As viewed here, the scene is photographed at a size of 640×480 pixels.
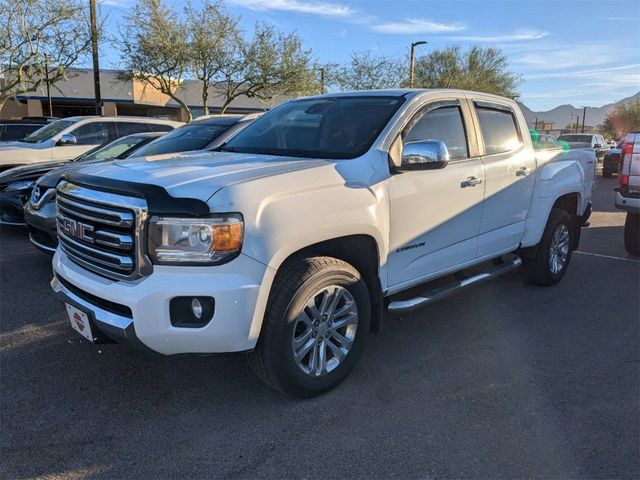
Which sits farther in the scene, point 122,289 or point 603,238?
point 603,238

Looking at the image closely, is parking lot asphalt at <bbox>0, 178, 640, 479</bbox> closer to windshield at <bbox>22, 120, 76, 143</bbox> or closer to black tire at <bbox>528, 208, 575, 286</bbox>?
black tire at <bbox>528, 208, 575, 286</bbox>

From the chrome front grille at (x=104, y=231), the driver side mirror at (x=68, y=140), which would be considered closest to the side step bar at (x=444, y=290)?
the chrome front grille at (x=104, y=231)

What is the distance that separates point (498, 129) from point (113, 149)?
6.02 metres

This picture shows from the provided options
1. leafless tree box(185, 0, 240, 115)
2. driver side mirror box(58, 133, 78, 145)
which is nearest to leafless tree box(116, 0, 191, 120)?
leafless tree box(185, 0, 240, 115)

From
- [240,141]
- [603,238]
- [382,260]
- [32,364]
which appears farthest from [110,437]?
[603,238]

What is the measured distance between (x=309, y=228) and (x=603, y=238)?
7.51 m

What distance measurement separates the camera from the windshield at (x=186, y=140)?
257 inches

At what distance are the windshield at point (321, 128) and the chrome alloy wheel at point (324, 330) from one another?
3.27 ft

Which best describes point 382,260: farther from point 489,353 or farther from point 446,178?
point 489,353

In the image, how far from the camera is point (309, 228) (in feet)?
9.64

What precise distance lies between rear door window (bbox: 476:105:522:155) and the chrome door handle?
43 centimetres

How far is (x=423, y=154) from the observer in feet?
11.4

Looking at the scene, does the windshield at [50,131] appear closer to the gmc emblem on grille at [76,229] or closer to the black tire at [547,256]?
the gmc emblem on grille at [76,229]

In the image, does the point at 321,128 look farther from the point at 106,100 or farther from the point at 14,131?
the point at 106,100
